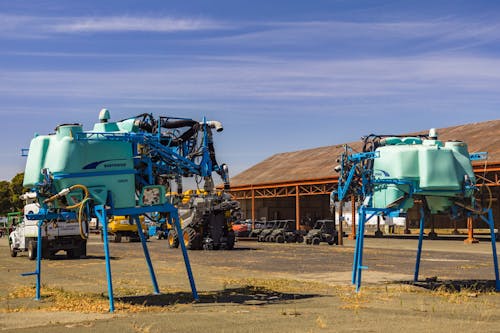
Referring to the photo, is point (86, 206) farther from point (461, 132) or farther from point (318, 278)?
point (461, 132)

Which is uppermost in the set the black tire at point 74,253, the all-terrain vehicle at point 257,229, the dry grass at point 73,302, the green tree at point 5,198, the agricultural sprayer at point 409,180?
the green tree at point 5,198

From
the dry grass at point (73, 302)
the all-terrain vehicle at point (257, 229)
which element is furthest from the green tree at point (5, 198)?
the dry grass at point (73, 302)

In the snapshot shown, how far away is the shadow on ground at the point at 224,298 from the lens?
16.5 metres

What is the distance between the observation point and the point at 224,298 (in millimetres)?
17312

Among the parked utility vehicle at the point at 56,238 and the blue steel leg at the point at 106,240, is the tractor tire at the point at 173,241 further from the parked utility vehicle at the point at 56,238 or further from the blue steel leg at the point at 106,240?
the blue steel leg at the point at 106,240

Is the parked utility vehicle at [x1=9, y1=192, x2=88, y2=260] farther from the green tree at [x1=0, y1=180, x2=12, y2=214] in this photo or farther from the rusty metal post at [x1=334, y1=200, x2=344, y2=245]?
the green tree at [x1=0, y1=180, x2=12, y2=214]

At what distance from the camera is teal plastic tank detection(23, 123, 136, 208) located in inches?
637

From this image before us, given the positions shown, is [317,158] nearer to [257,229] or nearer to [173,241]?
[257,229]

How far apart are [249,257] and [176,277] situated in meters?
11.1

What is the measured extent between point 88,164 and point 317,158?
55169mm

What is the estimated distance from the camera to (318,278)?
22.8 meters

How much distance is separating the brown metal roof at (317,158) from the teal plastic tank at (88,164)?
2805 cm

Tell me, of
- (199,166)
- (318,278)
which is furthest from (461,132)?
(199,166)

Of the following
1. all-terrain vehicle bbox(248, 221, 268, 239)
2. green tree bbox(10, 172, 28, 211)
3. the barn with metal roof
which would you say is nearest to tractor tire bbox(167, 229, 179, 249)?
all-terrain vehicle bbox(248, 221, 268, 239)
